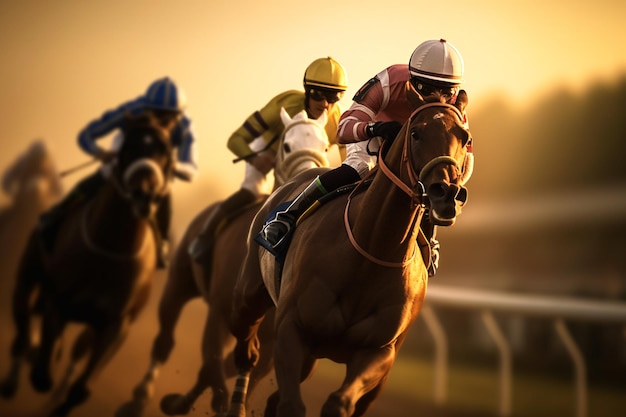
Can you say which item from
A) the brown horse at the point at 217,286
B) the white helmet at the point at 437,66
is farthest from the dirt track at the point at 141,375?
the white helmet at the point at 437,66

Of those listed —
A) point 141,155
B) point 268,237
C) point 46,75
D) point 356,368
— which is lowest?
point 356,368

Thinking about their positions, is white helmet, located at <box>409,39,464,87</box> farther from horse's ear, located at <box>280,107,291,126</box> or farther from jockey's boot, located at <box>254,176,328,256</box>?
horse's ear, located at <box>280,107,291,126</box>

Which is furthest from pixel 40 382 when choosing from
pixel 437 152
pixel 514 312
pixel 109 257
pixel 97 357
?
pixel 437 152

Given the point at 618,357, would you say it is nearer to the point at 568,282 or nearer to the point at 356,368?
the point at 568,282

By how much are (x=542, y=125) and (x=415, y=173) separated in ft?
35.2

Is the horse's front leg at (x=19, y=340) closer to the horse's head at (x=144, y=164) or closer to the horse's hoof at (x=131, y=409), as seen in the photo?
the horse's hoof at (x=131, y=409)

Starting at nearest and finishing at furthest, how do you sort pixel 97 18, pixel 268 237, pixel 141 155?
pixel 268 237, pixel 141 155, pixel 97 18

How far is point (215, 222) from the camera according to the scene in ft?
29.7

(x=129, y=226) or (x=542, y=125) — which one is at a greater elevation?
(x=542, y=125)

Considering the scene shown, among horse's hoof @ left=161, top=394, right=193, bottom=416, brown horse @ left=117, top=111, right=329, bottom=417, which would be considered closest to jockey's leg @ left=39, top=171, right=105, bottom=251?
brown horse @ left=117, top=111, right=329, bottom=417

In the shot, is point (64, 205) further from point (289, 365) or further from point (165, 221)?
point (289, 365)

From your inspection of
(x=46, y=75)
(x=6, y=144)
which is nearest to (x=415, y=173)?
(x=6, y=144)

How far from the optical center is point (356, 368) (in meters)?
5.67

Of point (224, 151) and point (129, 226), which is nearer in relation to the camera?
point (129, 226)
